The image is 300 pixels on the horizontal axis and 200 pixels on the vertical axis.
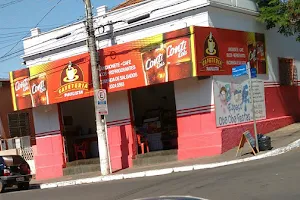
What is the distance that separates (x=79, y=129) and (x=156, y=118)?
5.19 m

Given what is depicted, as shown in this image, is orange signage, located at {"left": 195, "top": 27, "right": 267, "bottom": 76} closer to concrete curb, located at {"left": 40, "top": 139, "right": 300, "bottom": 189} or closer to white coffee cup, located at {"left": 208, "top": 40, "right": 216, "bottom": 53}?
white coffee cup, located at {"left": 208, "top": 40, "right": 216, "bottom": 53}

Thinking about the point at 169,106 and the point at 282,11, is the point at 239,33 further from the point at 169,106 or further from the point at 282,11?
the point at 169,106

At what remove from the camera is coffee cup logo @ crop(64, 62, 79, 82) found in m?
18.7

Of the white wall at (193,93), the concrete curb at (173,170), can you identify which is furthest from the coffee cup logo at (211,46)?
the concrete curb at (173,170)

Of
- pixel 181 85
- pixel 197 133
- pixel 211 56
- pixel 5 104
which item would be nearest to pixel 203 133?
pixel 197 133

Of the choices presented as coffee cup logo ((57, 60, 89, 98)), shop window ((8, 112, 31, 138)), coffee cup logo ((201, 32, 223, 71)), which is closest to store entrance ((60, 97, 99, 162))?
coffee cup logo ((57, 60, 89, 98))

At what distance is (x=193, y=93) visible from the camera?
54.1ft

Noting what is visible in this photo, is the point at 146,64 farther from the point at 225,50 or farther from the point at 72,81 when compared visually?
the point at 72,81

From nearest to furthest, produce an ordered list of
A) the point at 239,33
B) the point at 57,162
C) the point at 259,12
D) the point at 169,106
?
the point at 239,33 → the point at 259,12 → the point at 57,162 → the point at 169,106

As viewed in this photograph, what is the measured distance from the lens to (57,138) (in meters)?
20.4

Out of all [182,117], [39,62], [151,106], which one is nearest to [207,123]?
[182,117]

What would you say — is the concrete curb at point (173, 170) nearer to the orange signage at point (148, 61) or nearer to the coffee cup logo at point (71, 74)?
the orange signage at point (148, 61)

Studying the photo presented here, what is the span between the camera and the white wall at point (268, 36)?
16875mm

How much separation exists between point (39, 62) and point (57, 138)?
3.65m
